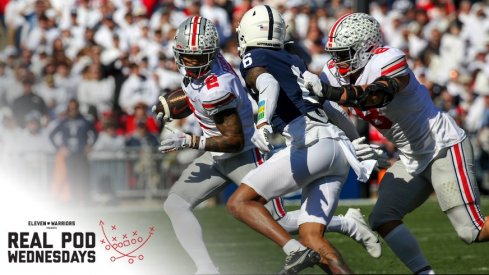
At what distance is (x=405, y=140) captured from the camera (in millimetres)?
7387

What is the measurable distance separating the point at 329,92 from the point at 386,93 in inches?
13.6

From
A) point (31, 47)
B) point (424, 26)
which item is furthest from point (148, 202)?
point (424, 26)

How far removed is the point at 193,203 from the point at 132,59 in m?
9.01

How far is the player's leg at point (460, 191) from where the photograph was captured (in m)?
7.30

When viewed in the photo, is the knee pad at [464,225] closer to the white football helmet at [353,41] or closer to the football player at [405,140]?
the football player at [405,140]

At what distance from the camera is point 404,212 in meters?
7.51

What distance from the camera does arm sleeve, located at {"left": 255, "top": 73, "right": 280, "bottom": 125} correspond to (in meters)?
6.75

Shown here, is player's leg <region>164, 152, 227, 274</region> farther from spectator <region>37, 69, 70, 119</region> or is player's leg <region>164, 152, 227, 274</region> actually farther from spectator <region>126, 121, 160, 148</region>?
spectator <region>37, 69, 70, 119</region>

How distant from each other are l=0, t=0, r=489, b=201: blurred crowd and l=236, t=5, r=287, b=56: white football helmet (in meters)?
7.11

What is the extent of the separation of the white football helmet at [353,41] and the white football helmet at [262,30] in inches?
15.0

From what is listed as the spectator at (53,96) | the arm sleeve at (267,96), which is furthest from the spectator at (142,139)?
the arm sleeve at (267,96)

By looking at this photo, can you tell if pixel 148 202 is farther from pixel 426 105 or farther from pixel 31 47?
pixel 426 105

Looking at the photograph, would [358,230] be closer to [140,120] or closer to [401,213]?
[401,213]

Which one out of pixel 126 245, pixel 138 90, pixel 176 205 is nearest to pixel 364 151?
pixel 176 205
